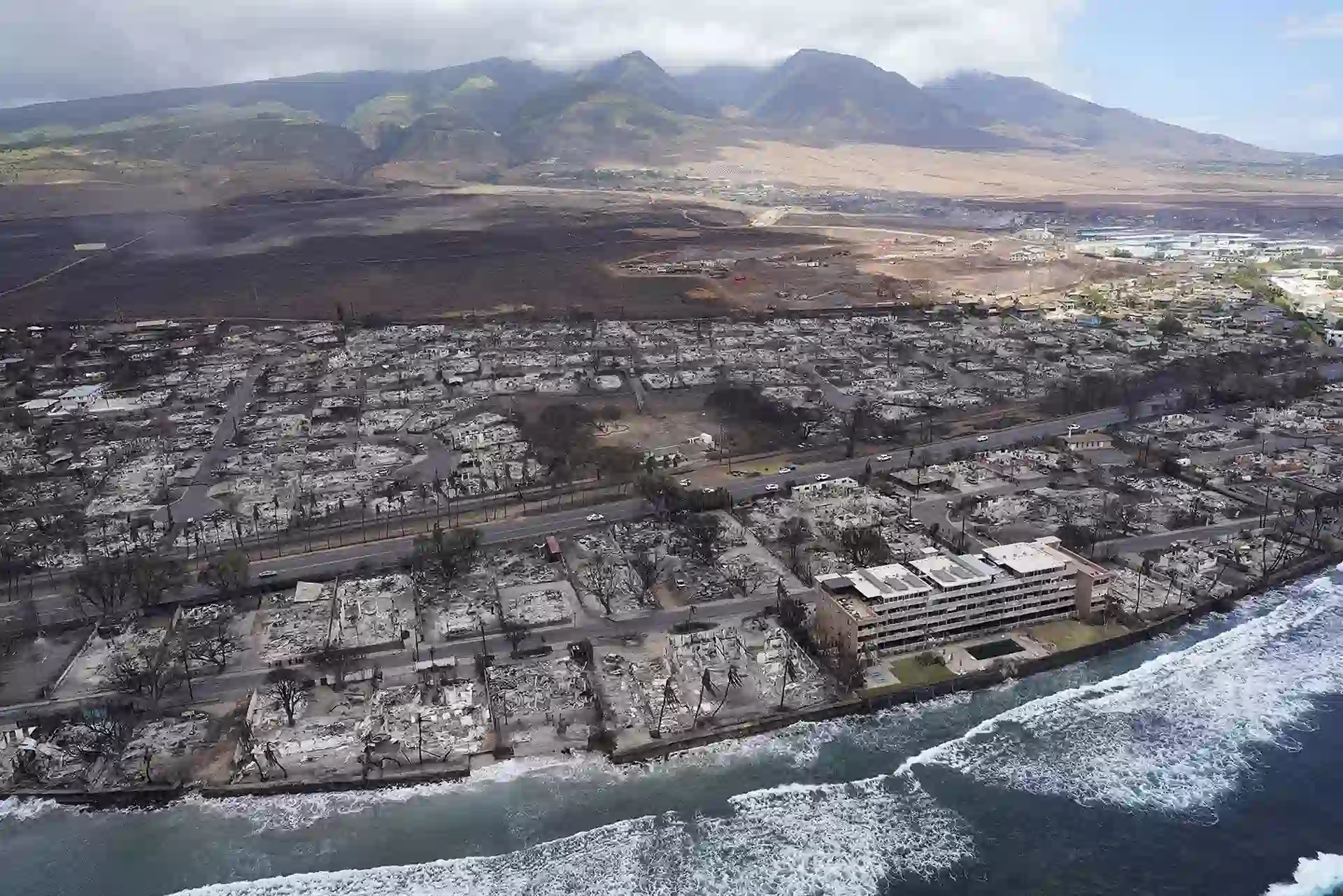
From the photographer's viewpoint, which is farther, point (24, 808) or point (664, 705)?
point (664, 705)

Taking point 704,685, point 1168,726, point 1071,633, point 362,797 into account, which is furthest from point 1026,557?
point 362,797

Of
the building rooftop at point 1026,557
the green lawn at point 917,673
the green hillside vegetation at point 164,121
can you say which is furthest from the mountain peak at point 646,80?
the green lawn at point 917,673

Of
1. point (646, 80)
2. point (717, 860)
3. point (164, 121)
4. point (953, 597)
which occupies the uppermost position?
point (646, 80)

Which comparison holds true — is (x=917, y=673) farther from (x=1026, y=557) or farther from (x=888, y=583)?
(x=1026, y=557)

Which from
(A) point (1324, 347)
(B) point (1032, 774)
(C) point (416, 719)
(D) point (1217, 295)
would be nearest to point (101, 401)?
(C) point (416, 719)

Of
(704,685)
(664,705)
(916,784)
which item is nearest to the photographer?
(916,784)
